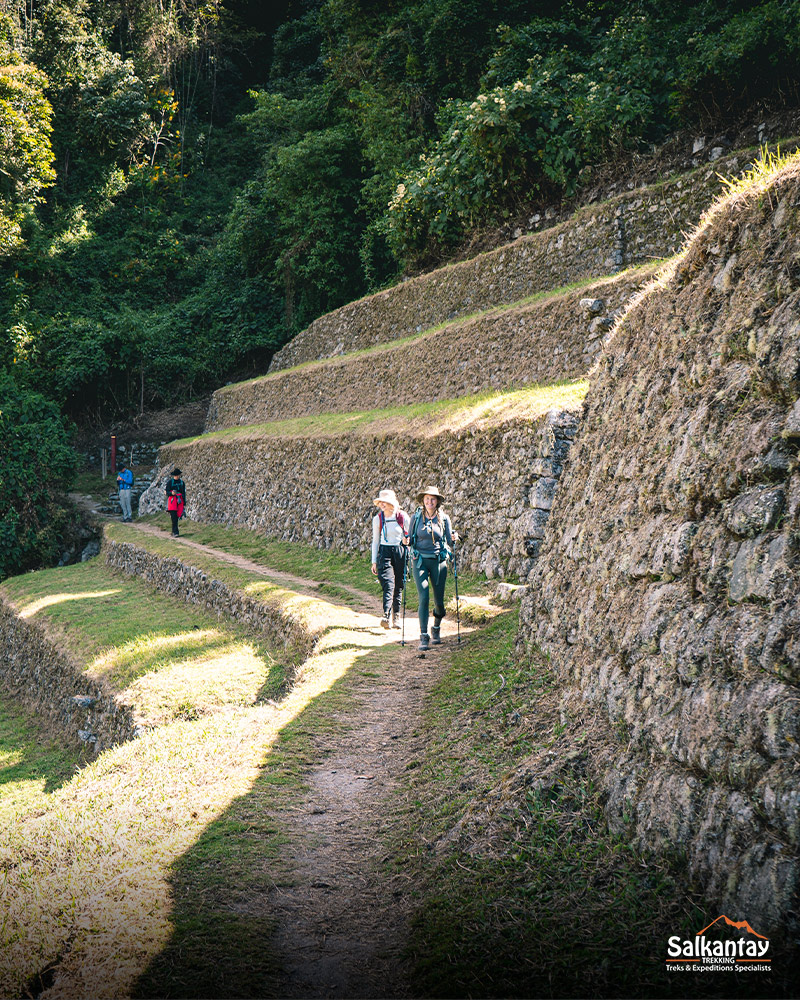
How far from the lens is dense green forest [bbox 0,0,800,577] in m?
17.0

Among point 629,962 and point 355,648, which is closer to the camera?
point 629,962

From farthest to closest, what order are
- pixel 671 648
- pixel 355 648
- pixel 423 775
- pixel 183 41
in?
pixel 183 41 < pixel 355 648 < pixel 423 775 < pixel 671 648

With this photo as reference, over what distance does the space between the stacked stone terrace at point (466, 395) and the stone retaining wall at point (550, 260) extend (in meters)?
0.04

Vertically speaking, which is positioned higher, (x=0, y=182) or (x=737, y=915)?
(x=0, y=182)

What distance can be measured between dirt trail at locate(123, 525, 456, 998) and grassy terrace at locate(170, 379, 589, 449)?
502 cm

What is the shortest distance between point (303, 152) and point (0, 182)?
12.7 meters

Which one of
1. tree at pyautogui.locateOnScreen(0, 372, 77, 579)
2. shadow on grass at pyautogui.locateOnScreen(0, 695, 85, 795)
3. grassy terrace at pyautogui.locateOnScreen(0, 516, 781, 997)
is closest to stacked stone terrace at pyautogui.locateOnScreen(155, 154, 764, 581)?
grassy terrace at pyautogui.locateOnScreen(0, 516, 781, 997)

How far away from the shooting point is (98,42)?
117ft

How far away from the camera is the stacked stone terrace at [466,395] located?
11.7 meters

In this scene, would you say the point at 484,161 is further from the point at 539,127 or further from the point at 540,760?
the point at 540,760

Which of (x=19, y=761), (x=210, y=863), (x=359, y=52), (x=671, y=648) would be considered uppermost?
(x=359, y=52)

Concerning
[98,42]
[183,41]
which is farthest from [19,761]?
[183,41]

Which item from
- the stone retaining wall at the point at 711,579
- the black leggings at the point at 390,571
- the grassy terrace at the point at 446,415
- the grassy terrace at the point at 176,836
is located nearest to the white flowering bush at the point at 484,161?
the grassy terrace at the point at 446,415

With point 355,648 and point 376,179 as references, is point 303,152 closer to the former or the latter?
point 376,179
